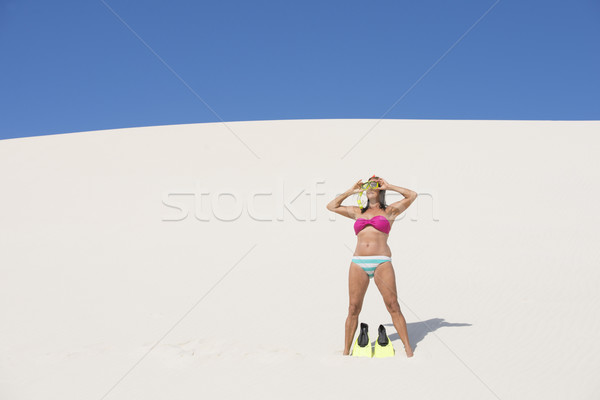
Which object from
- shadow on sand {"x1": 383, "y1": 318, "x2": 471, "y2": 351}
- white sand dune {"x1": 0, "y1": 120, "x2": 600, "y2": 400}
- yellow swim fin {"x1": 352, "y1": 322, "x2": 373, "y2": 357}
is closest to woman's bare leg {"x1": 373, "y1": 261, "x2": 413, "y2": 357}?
white sand dune {"x1": 0, "y1": 120, "x2": 600, "y2": 400}

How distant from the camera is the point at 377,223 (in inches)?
209

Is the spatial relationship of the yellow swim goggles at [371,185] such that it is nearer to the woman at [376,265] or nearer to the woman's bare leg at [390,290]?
the woman at [376,265]

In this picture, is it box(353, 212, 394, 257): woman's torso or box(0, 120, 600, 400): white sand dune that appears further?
box(353, 212, 394, 257): woman's torso

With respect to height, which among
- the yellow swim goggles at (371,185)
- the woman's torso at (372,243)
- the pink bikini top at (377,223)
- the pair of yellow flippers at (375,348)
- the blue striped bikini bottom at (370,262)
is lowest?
the pair of yellow flippers at (375,348)

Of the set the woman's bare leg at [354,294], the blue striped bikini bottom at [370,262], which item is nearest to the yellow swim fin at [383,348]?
the woman's bare leg at [354,294]

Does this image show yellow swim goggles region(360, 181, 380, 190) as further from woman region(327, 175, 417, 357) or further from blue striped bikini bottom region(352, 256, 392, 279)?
blue striped bikini bottom region(352, 256, 392, 279)

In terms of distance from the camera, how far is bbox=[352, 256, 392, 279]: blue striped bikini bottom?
206 inches

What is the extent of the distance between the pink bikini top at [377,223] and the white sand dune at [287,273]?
142cm

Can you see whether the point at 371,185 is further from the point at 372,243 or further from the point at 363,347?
the point at 363,347

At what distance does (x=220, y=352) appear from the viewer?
18.2ft

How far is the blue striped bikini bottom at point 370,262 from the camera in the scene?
5234mm

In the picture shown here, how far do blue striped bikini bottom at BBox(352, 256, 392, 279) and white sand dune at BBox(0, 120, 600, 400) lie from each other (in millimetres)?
969

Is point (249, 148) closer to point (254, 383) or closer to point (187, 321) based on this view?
point (187, 321)

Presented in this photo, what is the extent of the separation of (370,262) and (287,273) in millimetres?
4028
